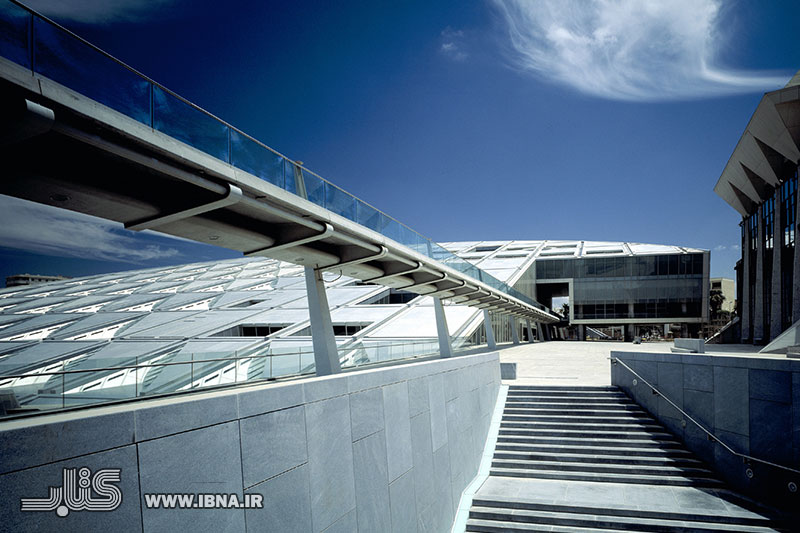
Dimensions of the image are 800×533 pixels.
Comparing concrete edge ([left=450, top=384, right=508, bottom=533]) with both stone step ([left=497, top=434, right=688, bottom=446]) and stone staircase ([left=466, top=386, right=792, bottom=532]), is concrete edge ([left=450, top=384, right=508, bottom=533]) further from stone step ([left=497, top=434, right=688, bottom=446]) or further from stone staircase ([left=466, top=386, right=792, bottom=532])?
stone step ([left=497, top=434, right=688, bottom=446])

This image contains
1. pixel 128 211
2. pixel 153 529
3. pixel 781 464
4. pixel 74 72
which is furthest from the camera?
pixel 781 464

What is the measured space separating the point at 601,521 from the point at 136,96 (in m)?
10.8

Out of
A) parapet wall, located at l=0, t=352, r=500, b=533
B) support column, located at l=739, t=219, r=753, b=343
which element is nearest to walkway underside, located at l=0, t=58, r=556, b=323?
parapet wall, located at l=0, t=352, r=500, b=533

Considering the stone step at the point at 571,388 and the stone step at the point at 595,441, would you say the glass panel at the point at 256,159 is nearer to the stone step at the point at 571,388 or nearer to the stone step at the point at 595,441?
the stone step at the point at 595,441

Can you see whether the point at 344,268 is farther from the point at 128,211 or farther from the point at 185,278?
the point at 185,278

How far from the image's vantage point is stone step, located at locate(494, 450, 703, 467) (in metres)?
11.1

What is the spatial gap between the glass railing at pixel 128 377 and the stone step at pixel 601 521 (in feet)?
16.7

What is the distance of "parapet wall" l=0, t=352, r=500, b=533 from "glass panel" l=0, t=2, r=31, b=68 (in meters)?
3.29

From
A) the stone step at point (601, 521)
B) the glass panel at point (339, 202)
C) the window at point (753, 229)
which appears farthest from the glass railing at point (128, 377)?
the window at point (753, 229)

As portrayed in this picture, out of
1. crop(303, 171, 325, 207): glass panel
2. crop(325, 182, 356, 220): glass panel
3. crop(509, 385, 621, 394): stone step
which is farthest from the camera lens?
crop(509, 385, 621, 394): stone step

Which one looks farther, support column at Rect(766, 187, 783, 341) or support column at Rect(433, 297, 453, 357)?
support column at Rect(766, 187, 783, 341)

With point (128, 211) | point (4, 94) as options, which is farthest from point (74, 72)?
point (128, 211)

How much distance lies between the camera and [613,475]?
11086 millimetres

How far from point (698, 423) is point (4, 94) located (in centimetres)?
1356
